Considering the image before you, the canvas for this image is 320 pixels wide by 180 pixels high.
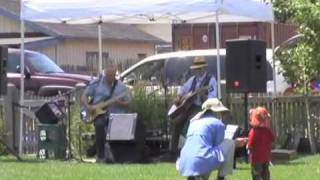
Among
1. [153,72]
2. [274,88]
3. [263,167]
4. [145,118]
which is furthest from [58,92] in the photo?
[263,167]

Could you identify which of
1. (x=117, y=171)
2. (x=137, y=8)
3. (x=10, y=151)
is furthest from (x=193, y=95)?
(x=10, y=151)

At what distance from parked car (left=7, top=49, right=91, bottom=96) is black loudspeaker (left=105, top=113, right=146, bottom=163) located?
14.1ft

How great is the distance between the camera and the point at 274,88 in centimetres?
1786

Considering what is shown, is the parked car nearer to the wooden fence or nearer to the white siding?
the wooden fence

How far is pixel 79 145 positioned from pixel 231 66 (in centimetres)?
331

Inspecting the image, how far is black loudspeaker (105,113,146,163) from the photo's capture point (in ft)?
50.4

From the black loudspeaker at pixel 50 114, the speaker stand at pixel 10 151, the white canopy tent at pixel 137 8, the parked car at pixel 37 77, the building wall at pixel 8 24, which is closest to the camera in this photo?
the white canopy tent at pixel 137 8

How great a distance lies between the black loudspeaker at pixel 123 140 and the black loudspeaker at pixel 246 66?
1.78 metres

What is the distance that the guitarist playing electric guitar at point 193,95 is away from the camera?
49.1 feet

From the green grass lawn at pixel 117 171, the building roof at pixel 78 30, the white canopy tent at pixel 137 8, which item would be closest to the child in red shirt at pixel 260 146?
the green grass lawn at pixel 117 171

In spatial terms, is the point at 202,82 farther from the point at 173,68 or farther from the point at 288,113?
the point at 173,68

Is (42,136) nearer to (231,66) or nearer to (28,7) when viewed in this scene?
(28,7)

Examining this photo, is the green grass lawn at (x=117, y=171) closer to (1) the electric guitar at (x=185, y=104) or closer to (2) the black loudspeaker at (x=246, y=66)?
(1) the electric guitar at (x=185, y=104)

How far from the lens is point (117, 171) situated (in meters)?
13.4
